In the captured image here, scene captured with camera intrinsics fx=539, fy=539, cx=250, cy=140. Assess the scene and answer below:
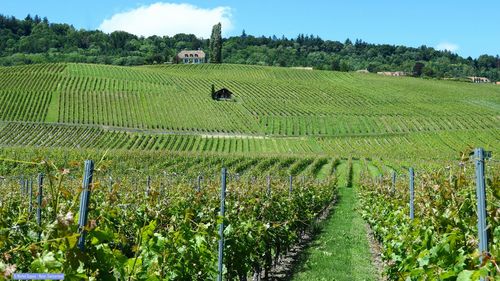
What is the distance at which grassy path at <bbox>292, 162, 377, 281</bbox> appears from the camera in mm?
10234

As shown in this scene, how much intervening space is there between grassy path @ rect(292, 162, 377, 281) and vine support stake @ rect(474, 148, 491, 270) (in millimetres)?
6617

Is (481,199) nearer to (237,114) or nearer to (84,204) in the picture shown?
(84,204)

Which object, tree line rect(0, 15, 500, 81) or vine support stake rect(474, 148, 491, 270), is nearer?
vine support stake rect(474, 148, 491, 270)

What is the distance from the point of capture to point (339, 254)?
484 inches

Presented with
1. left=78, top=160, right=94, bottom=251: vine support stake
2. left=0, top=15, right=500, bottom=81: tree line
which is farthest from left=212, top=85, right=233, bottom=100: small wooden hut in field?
left=78, top=160, right=94, bottom=251: vine support stake

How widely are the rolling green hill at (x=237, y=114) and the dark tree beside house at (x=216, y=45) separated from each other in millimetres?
27000

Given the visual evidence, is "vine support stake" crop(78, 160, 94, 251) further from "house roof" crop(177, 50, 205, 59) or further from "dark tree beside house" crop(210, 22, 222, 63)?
"house roof" crop(177, 50, 205, 59)

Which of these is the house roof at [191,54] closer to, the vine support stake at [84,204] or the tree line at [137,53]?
the tree line at [137,53]

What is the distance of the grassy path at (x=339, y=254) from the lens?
10.2 m

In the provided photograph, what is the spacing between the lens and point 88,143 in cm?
5000

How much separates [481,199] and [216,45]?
121623 mm

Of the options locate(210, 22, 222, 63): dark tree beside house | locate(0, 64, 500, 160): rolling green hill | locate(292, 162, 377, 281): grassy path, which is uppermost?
locate(210, 22, 222, 63): dark tree beside house

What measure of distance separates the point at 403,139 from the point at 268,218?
50937mm

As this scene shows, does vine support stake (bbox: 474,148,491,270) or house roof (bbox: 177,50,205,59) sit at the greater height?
house roof (bbox: 177,50,205,59)
